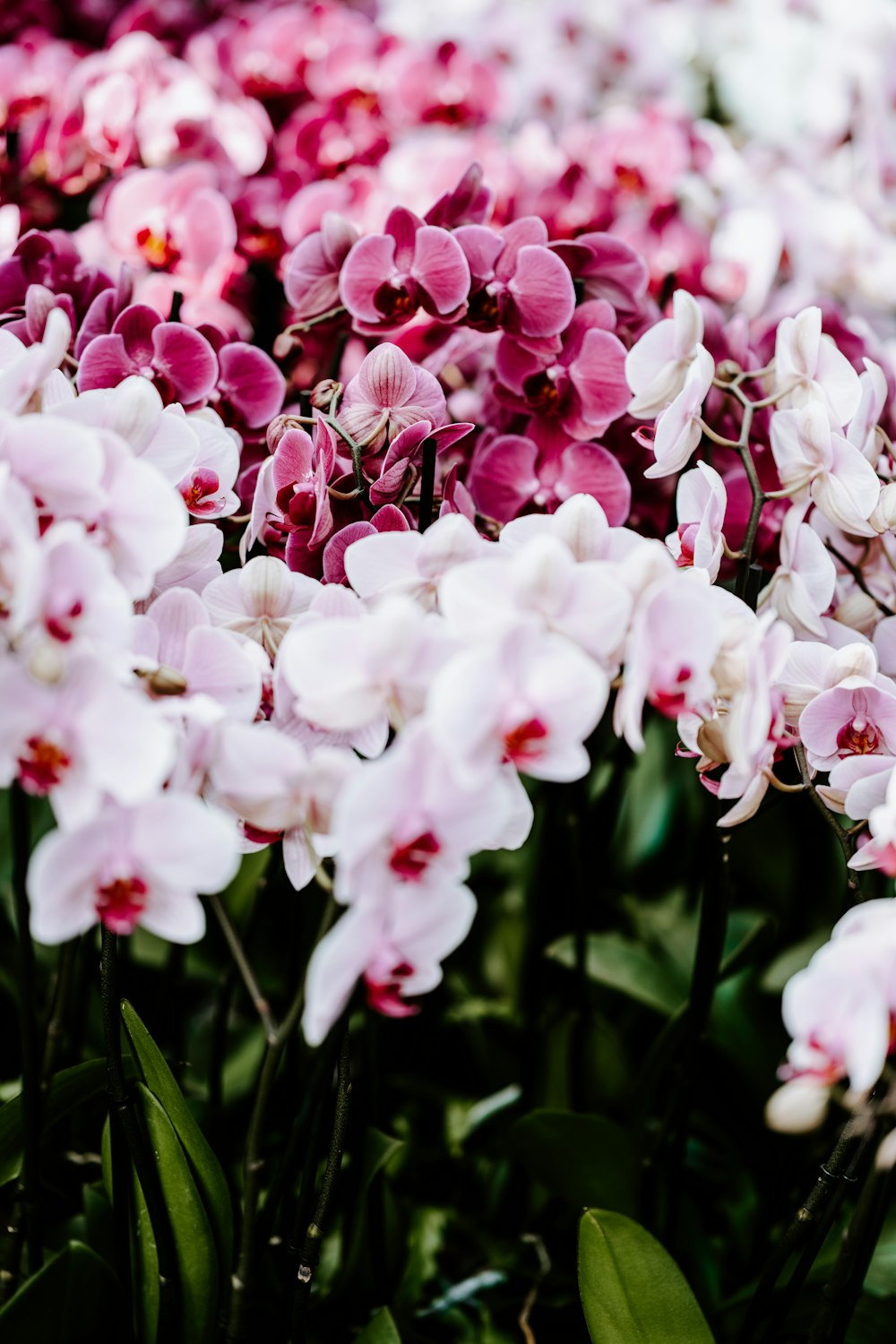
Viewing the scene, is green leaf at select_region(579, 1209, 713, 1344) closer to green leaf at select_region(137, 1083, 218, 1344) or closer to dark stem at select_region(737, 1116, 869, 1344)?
dark stem at select_region(737, 1116, 869, 1344)

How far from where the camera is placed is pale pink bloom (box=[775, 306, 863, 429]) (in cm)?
56

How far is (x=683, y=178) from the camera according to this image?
1082mm

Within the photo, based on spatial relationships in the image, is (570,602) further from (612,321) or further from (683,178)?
(683,178)

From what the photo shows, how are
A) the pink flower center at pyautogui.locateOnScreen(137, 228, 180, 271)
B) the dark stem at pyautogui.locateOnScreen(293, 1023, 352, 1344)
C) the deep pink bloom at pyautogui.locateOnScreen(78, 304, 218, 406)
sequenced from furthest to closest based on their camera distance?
the pink flower center at pyautogui.locateOnScreen(137, 228, 180, 271), the deep pink bloom at pyautogui.locateOnScreen(78, 304, 218, 406), the dark stem at pyautogui.locateOnScreen(293, 1023, 352, 1344)

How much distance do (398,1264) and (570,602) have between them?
449 mm

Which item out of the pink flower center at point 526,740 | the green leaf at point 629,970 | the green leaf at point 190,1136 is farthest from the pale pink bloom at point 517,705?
the green leaf at point 629,970

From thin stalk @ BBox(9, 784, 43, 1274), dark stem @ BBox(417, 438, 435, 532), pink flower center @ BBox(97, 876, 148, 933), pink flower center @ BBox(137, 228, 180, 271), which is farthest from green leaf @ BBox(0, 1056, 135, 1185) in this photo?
pink flower center @ BBox(137, 228, 180, 271)

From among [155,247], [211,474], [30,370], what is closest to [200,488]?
[211,474]

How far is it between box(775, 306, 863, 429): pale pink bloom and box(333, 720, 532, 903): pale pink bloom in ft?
1.01

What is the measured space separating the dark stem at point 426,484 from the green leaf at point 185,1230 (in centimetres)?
27

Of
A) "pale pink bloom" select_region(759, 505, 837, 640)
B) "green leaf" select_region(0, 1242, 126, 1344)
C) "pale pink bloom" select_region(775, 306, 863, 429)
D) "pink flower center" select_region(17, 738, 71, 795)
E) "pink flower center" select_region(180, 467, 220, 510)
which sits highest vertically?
"pale pink bloom" select_region(775, 306, 863, 429)

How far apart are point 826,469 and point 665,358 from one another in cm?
10

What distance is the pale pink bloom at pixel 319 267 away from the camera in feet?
2.07

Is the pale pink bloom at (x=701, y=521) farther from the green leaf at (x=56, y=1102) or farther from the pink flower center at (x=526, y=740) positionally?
the green leaf at (x=56, y=1102)
